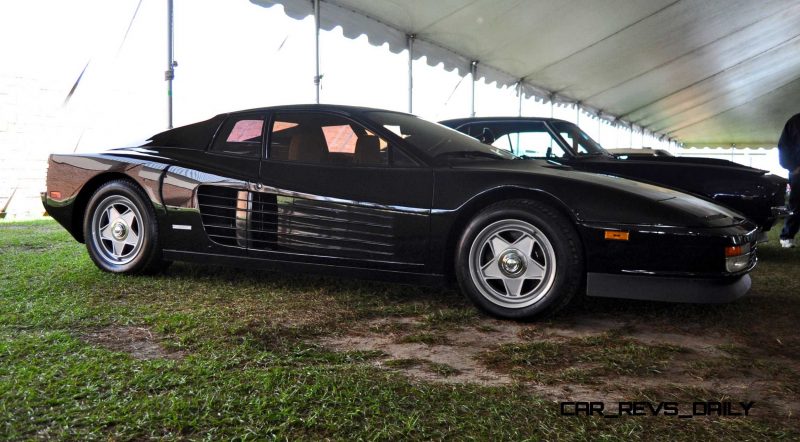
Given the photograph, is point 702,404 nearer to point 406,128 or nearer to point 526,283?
point 526,283

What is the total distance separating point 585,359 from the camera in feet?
7.88

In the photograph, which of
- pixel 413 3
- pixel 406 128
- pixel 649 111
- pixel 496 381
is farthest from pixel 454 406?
pixel 649 111

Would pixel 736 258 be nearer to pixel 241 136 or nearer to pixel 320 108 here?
pixel 320 108

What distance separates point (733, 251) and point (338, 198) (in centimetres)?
194

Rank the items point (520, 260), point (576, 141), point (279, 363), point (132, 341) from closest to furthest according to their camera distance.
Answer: point (279, 363) → point (132, 341) → point (520, 260) → point (576, 141)

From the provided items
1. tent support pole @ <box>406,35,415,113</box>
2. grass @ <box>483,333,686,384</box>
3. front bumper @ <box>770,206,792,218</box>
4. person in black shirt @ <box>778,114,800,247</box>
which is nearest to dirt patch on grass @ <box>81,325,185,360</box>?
grass @ <box>483,333,686,384</box>

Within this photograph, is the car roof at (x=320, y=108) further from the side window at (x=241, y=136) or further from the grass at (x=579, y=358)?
the grass at (x=579, y=358)

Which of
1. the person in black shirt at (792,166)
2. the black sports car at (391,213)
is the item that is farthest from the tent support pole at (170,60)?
the person in black shirt at (792,166)

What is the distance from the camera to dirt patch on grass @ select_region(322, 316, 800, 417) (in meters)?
2.06

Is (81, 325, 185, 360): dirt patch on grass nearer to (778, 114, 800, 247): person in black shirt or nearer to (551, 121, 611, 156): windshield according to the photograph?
(551, 121, 611, 156): windshield

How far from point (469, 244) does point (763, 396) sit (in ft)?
4.62

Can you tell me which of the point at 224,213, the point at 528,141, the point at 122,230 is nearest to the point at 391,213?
the point at 224,213

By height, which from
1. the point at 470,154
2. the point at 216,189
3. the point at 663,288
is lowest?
the point at 663,288

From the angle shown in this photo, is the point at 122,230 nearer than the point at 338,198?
No
